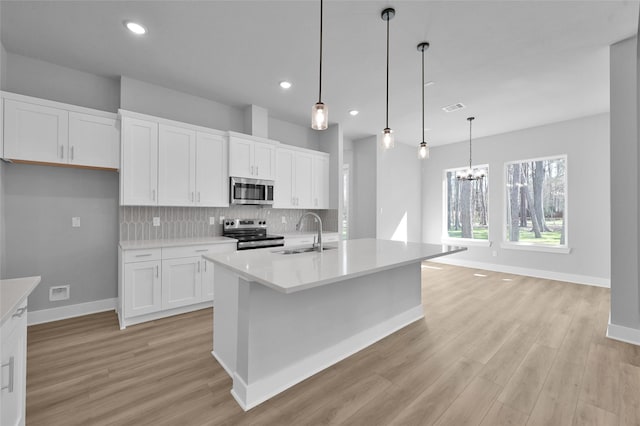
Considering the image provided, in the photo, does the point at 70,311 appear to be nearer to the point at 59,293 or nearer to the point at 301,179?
the point at 59,293

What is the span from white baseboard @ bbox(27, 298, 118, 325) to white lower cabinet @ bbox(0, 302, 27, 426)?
7.51ft

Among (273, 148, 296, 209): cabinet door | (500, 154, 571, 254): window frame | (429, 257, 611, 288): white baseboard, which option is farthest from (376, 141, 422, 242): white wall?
(273, 148, 296, 209): cabinet door

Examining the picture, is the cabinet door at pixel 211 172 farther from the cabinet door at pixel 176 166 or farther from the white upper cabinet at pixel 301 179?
the white upper cabinet at pixel 301 179

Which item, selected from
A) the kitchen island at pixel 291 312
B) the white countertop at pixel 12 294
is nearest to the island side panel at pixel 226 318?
the kitchen island at pixel 291 312

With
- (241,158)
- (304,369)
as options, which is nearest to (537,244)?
(304,369)

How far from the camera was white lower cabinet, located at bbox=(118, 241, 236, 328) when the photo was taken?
3.02 meters

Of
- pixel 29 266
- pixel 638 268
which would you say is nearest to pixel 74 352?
pixel 29 266

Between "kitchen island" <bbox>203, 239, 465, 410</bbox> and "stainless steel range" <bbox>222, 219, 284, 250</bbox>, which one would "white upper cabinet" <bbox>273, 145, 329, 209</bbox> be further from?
"kitchen island" <bbox>203, 239, 465, 410</bbox>

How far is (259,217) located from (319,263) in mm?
3016

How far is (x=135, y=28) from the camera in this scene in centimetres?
259

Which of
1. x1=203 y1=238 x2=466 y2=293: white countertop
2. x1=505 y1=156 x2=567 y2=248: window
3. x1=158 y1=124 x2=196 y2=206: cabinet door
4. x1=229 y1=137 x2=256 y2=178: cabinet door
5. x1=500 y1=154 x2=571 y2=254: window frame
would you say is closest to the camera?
x1=203 y1=238 x2=466 y2=293: white countertop

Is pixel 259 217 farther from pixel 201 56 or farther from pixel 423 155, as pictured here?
pixel 423 155

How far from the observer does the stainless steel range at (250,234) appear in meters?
3.88

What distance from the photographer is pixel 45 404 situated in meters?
1.81
